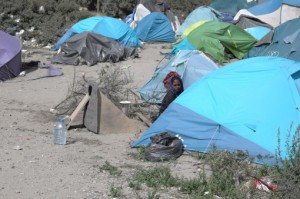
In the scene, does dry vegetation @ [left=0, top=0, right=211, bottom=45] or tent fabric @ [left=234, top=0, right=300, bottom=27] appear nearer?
tent fabric @ [left=234, top=0, right=300, bottom=27]

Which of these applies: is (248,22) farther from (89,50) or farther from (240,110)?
(240,110)

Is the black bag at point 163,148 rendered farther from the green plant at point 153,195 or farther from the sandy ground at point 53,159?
the green plant at point 153,195

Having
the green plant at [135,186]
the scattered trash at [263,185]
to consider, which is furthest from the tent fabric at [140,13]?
the scattered trash at [263,185]

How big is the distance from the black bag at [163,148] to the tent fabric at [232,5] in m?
16.0

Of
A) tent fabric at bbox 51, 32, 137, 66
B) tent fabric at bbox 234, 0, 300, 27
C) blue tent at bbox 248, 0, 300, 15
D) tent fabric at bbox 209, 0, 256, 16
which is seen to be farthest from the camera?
tent fabric at bbox 209, 0, 256, 16

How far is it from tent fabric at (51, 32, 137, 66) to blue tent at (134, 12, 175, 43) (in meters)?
3.76

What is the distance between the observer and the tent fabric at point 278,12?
1923 cm

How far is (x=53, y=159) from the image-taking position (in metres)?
7.48

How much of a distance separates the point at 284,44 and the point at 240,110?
22.1 ft

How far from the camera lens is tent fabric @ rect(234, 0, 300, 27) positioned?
19234mm

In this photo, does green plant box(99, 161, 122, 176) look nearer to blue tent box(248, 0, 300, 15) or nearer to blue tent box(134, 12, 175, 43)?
blue tent box(134, 12, 175, 43)

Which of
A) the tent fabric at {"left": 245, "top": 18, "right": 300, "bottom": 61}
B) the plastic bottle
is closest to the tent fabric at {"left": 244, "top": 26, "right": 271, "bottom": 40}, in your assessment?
the tent fabric at {"left": 245, "top": 18, "right": 300, "bottom": 61}

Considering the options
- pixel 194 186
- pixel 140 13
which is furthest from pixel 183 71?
pixel 140 13

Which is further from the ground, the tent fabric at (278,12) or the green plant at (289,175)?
the green plant at (289,175)
